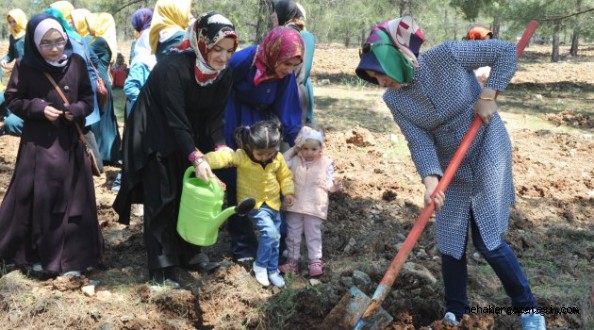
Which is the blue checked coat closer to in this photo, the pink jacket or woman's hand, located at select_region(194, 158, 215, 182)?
the pink jacket

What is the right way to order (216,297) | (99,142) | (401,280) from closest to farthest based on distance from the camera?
(216,297) → (401,280) → (99,142)

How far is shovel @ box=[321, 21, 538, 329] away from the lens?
284cm

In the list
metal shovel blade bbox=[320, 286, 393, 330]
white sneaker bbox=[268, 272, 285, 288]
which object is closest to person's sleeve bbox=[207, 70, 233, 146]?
white sneaker bbox=[268, 272, 285, 288]

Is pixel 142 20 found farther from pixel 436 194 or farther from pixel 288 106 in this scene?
pixel 436 194

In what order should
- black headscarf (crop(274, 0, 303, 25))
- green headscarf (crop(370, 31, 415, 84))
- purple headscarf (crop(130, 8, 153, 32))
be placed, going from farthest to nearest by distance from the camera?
1. purple headscarf (crop(130, 8, 153, 32))
2. black headscarf (crop(274, 0, 303, 25))
3. green headscarf (crop(370, 31, 415, 84))

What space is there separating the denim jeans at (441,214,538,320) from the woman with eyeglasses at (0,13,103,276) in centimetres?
212

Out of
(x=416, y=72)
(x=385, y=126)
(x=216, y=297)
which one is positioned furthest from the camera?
(x=385, y=126)

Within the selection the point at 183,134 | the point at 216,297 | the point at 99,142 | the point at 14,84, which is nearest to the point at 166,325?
the point at 216,297

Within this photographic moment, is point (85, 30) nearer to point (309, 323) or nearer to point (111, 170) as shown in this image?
point (111, 170)

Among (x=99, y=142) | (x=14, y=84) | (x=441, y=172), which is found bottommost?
(x=99, y=142)

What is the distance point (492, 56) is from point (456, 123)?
34 centimetres

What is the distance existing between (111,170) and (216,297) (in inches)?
125

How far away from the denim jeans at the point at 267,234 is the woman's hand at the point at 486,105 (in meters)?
1.40

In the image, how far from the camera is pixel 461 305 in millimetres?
3240
